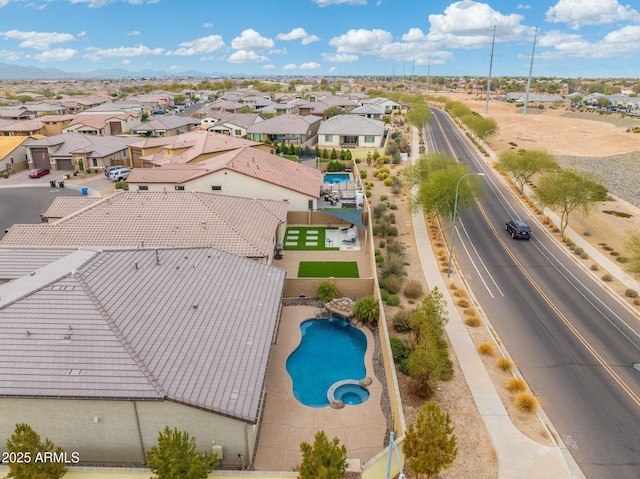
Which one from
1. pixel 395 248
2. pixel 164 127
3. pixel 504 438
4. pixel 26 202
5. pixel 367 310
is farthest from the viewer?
pixel 164 127

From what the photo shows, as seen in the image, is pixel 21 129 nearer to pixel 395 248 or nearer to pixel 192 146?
pixel 192 146

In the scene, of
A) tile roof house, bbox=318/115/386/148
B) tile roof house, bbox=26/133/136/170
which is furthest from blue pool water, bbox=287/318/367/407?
tile roof house, bbox=318/115/386/148

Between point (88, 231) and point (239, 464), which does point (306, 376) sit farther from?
point (88, 231)

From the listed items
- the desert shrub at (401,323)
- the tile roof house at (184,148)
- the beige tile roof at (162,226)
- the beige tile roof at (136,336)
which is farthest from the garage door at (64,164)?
the desert shrub at (401,323)

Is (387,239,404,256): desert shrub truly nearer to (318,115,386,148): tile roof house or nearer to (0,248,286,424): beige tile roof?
(0,248,286,424): beige tile roof

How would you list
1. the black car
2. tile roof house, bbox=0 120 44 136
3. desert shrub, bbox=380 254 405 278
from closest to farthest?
Result: desert shrub, bbox=380 254 405 278
the black car
tile roof house, bbox=0 120 44 136

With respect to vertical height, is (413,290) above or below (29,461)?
below

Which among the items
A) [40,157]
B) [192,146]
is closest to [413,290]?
[192,146]

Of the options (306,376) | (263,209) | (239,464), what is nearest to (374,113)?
(263,209)
